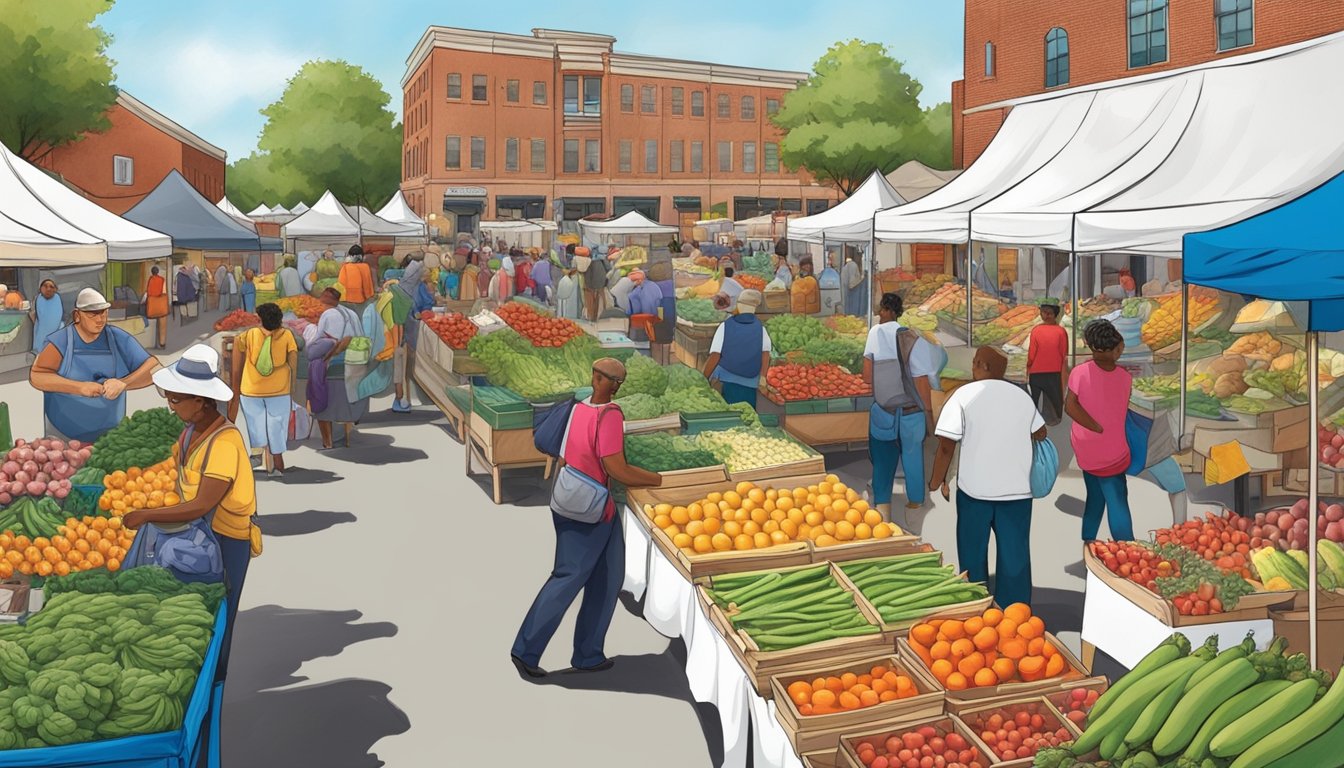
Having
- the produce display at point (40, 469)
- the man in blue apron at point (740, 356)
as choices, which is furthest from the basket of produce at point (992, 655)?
the man in blue apron at point (740, 356)

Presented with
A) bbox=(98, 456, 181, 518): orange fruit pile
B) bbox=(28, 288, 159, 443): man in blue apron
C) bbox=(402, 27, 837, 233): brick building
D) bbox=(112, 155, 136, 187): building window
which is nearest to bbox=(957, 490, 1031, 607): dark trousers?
bbox=(98, 456, 181, 518): orange fruit pile

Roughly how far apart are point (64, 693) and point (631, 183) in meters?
68.2

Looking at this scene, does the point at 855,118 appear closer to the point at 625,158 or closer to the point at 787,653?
the point at 625,158

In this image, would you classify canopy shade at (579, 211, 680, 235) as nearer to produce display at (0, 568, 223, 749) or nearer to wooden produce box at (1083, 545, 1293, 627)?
wooden produce box at (1083, 545, 1293, 627)

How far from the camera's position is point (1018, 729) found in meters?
4.75

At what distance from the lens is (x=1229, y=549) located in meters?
6.46

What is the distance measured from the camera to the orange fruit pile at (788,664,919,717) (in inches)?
194

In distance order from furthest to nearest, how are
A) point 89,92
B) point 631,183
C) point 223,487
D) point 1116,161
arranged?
1. point 631,183
2. point 89,92
3. point 1116,161
4. point 223,487

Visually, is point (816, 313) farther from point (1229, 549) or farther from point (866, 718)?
point (866, 718)

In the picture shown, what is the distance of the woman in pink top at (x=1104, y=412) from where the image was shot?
24.8 ft

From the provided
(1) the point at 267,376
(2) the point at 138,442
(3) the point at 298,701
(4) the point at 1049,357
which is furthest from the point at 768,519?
(1) the point at 267,376

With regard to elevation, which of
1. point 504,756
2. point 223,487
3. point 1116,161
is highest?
point 1116,161

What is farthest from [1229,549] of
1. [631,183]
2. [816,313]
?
[631,183]

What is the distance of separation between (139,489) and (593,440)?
282 centimetres
